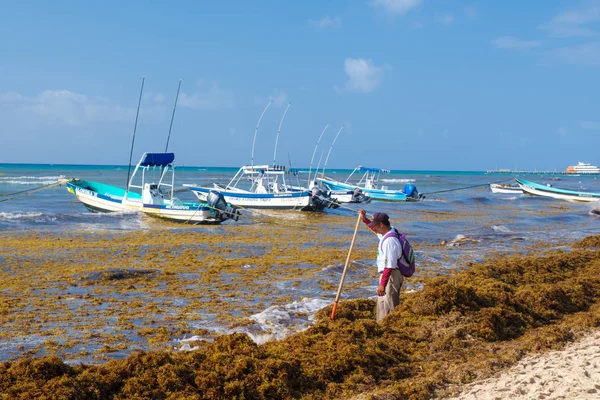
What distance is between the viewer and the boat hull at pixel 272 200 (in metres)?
30.1

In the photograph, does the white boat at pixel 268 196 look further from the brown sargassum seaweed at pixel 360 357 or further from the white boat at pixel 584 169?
the white boat at pixel 584 169

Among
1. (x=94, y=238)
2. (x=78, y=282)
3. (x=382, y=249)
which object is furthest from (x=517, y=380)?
(x=94, y=238)

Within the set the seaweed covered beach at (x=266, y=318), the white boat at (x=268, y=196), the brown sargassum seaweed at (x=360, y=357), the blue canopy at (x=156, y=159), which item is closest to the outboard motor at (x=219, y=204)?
the blue canopy at (x=156, y=159)

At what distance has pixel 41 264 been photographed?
43.8ft

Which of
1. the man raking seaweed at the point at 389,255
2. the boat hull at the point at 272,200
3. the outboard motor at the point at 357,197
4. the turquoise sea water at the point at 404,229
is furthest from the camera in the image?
the outboard motor at the point at 357,197

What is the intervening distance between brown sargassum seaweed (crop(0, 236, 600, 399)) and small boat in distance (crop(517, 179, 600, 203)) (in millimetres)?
36033

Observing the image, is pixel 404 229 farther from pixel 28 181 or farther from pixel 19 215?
pixel 28 181

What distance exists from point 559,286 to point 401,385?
16.1ft

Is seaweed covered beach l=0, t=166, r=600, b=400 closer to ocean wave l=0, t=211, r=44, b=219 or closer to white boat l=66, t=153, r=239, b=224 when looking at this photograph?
white boat l=66, t=153, r=239, b=224

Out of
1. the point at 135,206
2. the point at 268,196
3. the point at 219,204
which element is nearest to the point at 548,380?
the point at 219,204

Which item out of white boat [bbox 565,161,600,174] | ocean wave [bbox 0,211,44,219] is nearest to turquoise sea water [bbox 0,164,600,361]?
ocean wave [bbox 0,211,44,219]

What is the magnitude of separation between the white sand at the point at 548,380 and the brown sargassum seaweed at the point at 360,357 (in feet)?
0.68

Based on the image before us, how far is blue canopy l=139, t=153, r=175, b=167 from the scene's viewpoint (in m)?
24.4

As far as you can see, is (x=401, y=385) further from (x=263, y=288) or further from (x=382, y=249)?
(x=263, y=288)
